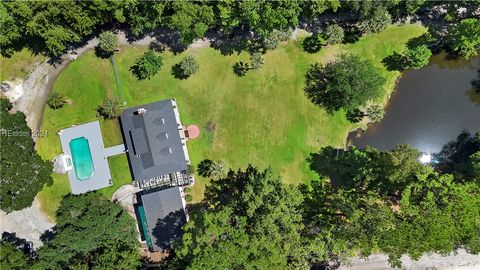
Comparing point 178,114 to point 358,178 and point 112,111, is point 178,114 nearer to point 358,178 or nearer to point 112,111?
point 112,111

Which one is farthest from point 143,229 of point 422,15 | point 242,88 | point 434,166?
point 422,15

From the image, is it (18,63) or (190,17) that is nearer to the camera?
(190,17)

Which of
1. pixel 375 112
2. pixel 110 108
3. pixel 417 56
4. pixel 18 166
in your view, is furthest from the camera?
pixel 110 108

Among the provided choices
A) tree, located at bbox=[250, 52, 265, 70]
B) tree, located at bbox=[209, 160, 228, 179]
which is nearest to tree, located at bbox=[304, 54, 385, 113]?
tree, located at bbox=[250, 52, 265, 70]

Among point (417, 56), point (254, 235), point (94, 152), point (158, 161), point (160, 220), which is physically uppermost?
point (94, 152)

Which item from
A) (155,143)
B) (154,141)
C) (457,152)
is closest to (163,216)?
(155,143)

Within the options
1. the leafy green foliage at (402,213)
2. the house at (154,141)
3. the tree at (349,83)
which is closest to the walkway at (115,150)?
the house at (154,141)

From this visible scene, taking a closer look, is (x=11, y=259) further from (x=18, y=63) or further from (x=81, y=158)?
(x=18, y=63)
